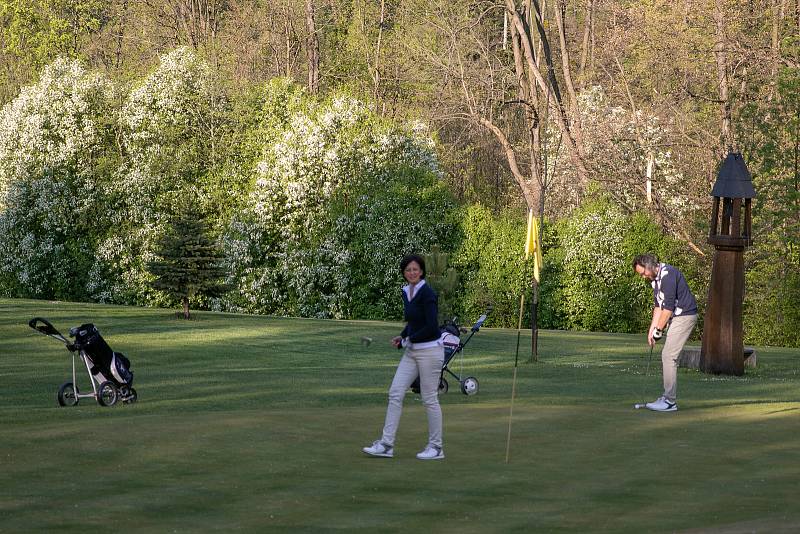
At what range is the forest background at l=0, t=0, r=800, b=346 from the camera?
45.3 m

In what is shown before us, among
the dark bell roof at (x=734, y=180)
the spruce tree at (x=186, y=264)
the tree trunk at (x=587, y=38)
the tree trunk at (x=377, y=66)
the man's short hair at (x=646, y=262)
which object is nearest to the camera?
the man's short hair at (x=646, y=262)

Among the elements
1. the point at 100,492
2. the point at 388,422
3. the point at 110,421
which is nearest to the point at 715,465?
the point at 388,422

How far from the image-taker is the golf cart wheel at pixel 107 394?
17.9 m

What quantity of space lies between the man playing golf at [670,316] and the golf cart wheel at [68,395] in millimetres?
7791

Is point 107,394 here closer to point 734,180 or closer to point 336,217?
point 734,180

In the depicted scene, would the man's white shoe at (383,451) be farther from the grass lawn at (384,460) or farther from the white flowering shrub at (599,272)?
the white flowering shrub at (599,272)

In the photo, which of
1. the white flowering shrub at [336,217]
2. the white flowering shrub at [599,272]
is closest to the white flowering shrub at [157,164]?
the white flowering shrub at [336,217]

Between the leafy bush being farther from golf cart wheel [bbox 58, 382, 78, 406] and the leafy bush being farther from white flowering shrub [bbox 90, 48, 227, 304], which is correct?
golf cart wheel [bbox 58, 382, 78, 406]

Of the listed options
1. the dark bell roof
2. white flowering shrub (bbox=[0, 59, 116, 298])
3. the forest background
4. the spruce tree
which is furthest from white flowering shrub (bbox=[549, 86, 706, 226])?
the dark bell roof

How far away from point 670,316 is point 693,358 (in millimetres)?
8452

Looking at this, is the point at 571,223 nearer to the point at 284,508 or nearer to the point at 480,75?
the point at 480,75

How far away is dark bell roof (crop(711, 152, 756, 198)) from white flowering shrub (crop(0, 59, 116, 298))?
1399 inches

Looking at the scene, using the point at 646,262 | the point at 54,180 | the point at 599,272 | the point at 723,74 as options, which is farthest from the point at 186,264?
the point at 54,180

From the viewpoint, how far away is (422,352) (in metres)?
12.8
